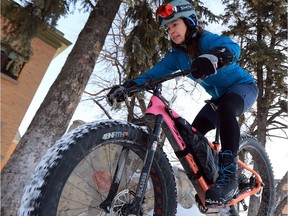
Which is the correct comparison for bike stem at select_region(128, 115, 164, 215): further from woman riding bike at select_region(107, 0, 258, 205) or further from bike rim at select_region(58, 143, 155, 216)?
woman riding bike at select_region(107, 0, 258, 205)

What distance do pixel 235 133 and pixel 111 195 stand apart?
126cm

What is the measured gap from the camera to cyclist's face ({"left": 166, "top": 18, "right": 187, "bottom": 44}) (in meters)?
2.60

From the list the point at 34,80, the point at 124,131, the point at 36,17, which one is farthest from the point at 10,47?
the point at 34,80

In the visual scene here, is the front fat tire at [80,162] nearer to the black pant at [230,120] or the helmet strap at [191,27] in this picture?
the black pant at [230,120]

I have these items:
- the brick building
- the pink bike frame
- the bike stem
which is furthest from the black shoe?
the brick building

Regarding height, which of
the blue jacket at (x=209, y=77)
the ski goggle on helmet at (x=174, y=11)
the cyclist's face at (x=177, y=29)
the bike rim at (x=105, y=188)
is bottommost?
the bike rim at (x=105, y=188)

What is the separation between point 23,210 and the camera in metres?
1.46

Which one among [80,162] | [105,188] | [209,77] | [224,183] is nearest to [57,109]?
[105,188]

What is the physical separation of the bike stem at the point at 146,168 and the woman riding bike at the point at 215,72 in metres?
0.47

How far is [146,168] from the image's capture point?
198cm

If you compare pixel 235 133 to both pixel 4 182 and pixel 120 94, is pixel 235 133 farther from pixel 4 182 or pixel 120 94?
pixel 4 182

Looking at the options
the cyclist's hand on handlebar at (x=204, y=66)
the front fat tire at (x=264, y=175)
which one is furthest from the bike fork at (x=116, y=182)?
the front fat tire at (x=264, y=175)

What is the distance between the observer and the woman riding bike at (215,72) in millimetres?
2229

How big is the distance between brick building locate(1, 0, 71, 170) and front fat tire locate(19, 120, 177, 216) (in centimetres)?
1086
